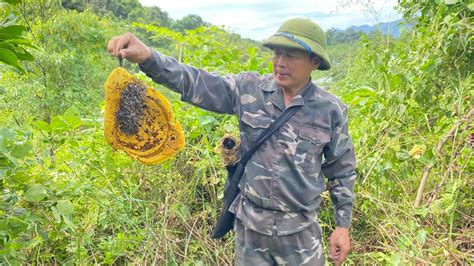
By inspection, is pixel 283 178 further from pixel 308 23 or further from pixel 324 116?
pixel 308 23

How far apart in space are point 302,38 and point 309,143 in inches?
17.0

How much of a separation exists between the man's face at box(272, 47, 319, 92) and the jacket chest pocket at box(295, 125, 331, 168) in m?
0.20

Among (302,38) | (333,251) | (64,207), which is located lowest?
(333,251)

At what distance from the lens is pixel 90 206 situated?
2.45m

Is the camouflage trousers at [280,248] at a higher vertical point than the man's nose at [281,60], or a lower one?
lower

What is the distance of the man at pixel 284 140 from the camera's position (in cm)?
176

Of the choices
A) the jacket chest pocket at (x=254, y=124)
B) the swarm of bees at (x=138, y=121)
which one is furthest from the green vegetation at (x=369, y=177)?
the jacket chest pocket at (x=254, y=124)

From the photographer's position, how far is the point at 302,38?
1.73 m

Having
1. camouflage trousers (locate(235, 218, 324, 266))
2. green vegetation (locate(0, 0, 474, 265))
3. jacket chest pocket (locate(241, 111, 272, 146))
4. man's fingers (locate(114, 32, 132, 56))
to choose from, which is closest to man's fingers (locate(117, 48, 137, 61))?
man's fingers (locate(114, 32, 132, 56))

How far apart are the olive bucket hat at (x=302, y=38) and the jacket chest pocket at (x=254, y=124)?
30 centimetres

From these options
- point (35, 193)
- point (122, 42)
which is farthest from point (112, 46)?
point (35, 193)

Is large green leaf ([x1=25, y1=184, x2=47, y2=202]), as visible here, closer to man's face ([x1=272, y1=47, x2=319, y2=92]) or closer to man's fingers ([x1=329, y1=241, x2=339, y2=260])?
man's face ([x1=272, y1=47, x2=319, y2=92])

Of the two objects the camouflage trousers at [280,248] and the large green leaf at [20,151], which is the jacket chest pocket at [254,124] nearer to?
the camouflage trousers at [280,248]

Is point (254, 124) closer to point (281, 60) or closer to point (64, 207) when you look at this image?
point (281, 60)
